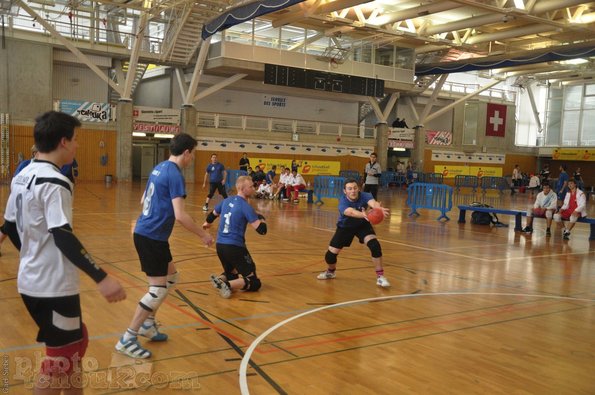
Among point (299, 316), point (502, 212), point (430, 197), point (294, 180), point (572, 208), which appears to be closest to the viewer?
point (299, 316)

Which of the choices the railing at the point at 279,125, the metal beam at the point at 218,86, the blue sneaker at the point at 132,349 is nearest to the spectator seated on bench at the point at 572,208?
the blue sneaker at the point at 132,349

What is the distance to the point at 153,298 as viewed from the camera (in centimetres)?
468

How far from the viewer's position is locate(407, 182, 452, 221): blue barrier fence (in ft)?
57.6

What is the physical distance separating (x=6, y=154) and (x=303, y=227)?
1878cm

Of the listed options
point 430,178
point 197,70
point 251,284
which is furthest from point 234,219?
point 430,178

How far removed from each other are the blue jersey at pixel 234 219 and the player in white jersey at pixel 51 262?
4040 mm

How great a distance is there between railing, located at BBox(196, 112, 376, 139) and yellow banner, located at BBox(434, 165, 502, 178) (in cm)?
696

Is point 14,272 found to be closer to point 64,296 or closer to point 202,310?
point 202,310

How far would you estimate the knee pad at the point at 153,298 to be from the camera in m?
4.65

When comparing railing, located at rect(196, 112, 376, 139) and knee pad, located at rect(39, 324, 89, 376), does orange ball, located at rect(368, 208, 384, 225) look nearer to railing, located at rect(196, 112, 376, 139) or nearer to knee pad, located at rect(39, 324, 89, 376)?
knee pad, located at rect(39, 324, 89, 376)

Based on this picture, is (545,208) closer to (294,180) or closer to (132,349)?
(294,180)

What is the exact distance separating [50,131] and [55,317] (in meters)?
0.92

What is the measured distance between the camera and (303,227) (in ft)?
46.2

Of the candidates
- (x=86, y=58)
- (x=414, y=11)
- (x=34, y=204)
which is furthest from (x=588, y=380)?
(x=86, y=58)
